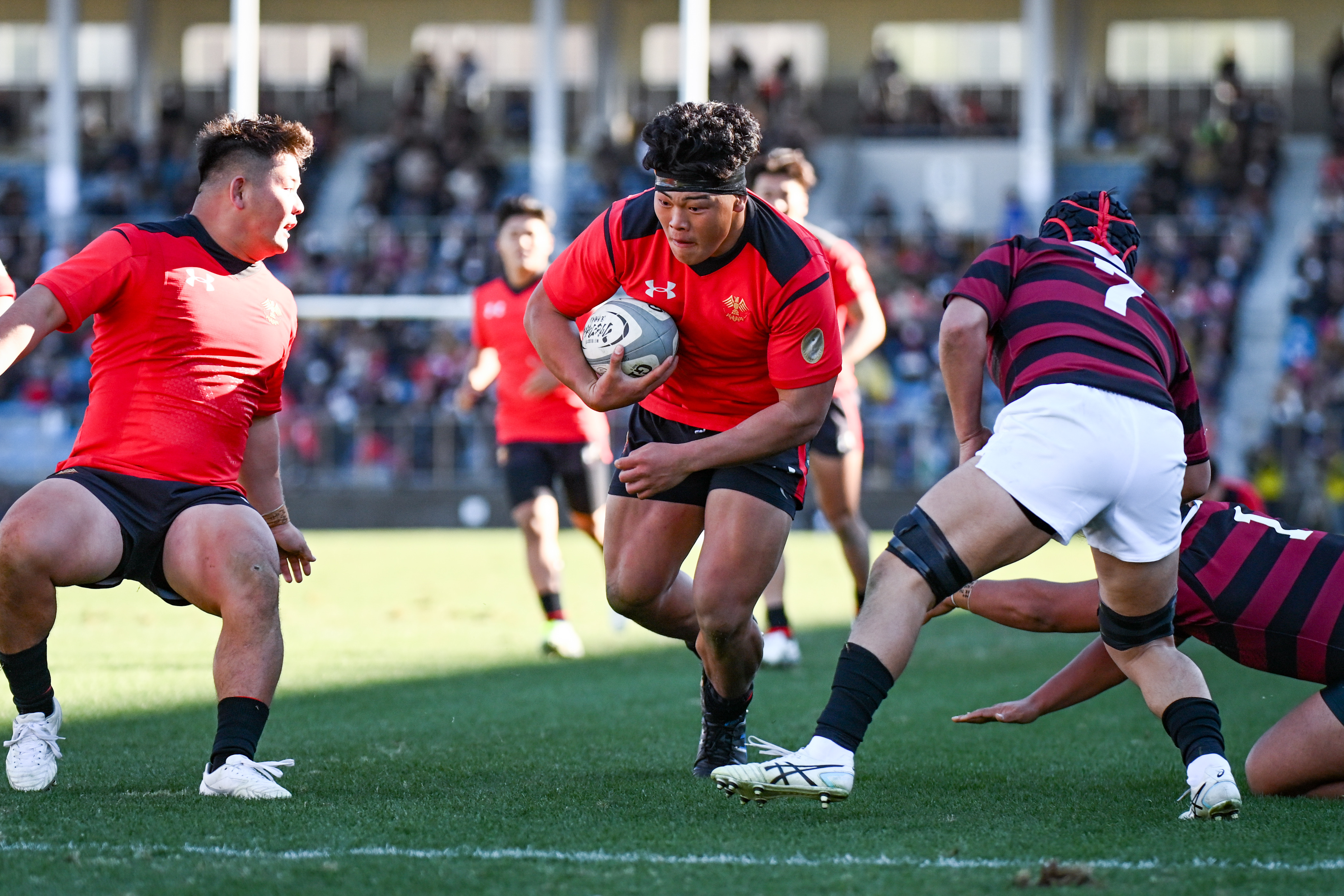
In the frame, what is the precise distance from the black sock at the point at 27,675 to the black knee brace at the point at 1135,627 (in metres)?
3.31

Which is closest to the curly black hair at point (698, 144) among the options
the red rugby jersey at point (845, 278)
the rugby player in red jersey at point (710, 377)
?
the rugby player in red jersey at point (710, 377)

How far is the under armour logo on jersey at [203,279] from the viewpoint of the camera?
5.13 metres

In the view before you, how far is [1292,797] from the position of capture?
5012mm

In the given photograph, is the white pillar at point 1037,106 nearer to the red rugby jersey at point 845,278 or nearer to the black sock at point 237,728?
the red rugby jersey at point 845,278

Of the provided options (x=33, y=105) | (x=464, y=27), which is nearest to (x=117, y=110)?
(x=33, y=105)

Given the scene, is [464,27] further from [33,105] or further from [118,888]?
[118,888]

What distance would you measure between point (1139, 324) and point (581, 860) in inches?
84.9

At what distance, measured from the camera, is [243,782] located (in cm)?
476

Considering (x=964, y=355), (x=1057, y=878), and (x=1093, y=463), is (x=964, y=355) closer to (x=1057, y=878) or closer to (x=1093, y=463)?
(x=1093, y=463)

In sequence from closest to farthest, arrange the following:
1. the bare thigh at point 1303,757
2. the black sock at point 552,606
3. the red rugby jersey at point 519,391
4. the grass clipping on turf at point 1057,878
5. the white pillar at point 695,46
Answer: the grass clipping on turf at point 1057,878, the bare thigh at point 1303,757, the black sock at point 552,606, the red rugby jersey at point 519,391, the white pillar at point 695,46

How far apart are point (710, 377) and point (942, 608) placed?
3.55ft

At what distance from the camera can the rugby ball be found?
5066 mm

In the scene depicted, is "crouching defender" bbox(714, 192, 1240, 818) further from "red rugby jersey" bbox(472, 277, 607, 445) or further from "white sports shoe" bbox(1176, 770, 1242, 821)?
"red rugby jersey" bbox(472, 277, 607, 445)

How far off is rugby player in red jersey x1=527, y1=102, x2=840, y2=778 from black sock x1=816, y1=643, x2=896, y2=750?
876 millimetres
